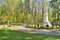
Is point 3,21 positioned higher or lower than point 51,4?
lower

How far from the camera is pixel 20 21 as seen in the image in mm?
43438

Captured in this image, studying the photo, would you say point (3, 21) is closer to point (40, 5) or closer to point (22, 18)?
point (22, 18)

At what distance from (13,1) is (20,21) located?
12.1m

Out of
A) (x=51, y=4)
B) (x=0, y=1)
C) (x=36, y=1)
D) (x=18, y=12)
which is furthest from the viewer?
(x=18, y=12)

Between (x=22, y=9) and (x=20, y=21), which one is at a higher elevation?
(x=22, y=9)

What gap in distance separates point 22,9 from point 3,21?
255 inches

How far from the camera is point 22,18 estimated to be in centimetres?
4253

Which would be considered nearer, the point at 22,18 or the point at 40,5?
the point at 40,5

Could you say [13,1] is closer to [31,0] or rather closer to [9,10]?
[9,10]

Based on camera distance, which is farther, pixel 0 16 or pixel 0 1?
pixel 0 16

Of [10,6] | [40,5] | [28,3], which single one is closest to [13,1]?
[10,6]

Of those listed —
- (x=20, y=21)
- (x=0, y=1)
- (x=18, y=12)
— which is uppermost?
(x=0, y=1)

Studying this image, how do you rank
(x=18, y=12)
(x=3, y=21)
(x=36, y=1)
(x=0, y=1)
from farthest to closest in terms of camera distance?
(x=18, y=12) < (x=3, y=21) < (x=0, y=1) < (x=36, y=1)

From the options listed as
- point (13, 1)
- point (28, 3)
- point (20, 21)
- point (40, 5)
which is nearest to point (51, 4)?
point (40, 5)
